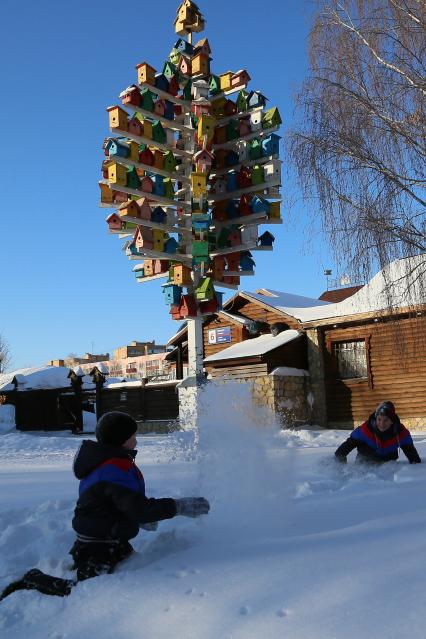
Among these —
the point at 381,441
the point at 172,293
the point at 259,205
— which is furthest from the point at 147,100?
the point at 381,441

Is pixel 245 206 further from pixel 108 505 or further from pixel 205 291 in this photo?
pixel 108 505

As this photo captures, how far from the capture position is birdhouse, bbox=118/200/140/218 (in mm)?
12641

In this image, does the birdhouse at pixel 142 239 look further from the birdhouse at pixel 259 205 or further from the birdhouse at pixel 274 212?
the birdhouse at pixel 274 212

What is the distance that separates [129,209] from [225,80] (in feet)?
13.8

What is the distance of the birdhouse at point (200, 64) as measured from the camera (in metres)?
14.0

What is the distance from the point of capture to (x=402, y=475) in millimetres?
5582

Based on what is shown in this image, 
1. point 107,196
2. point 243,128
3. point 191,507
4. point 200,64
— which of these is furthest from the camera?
point 200,64

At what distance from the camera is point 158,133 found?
44.1 ft

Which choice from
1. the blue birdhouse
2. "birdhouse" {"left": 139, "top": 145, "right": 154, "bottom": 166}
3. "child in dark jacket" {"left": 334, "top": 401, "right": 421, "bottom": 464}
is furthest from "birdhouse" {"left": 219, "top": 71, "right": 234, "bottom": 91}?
"child in dark jacket" {"left": 334, "top": 401, "right": 421, "bottom": 464}

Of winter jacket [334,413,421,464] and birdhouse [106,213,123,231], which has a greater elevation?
birdhouse [106,213,123,231]

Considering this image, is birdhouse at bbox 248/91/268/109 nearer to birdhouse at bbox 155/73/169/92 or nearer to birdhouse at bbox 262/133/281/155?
birdhouse at bbox 262/133/281/155

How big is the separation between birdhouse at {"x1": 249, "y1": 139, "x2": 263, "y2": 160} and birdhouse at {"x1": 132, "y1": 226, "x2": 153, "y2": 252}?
3.03 m

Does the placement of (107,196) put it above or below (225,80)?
below

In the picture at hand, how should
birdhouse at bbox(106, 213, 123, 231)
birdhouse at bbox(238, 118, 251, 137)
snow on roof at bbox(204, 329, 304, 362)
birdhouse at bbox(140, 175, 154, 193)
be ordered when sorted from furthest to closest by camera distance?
1. snow on roof at bbox(204, 329, 304, 362)
2. birdhouse at bbox(238, 118, 251, 137)
3. birdhouse at bbox(106, 213, 123, 231)
4. birdhouse at bbox(140, 175, 154, 193)
